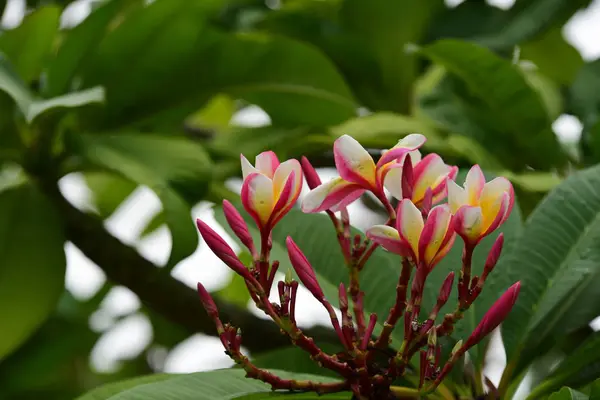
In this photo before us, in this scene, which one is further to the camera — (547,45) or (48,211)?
(547,45)

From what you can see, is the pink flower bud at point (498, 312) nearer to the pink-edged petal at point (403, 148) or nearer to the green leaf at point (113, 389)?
the pink-edged petal at point (403, 148)

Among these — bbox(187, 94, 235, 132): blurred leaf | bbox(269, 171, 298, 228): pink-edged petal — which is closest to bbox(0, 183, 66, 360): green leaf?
bbox(269, 171, 298, 228): pink-edged petal

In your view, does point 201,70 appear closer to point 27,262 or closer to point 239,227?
point 27,262

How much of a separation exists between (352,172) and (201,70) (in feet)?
1.84

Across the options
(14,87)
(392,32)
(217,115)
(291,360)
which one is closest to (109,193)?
(217,115)

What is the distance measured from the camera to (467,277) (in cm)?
48

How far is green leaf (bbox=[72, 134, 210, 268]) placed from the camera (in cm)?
78

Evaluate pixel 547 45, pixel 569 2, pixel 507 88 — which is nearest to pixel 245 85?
pixel 507 88

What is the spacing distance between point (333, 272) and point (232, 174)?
0.37m

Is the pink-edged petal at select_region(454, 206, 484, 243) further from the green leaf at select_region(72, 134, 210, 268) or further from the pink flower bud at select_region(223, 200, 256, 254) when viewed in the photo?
the green leaf at select_region(72, 134, 210, 268)

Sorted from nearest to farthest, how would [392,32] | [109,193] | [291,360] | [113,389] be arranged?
1. [113,389]
2. [291,360]
3. [392,32]
4. [109,193]

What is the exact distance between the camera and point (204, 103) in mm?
1062

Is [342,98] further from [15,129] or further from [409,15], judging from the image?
[15,129]

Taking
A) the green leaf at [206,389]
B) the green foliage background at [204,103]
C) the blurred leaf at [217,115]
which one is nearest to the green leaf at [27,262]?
the green foliage background at [204,103]
